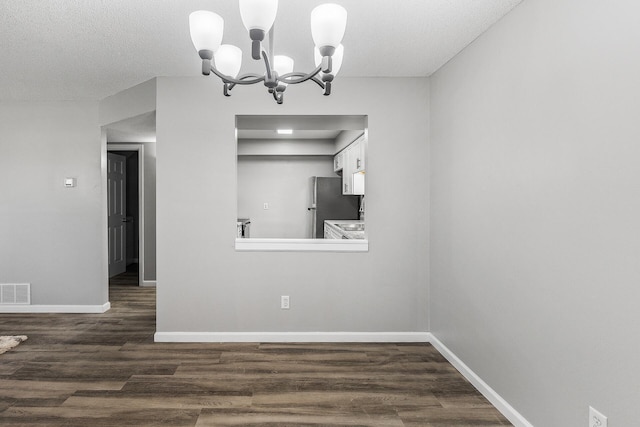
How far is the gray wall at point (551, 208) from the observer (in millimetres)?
1522

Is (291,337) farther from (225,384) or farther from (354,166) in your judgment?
(354,166)

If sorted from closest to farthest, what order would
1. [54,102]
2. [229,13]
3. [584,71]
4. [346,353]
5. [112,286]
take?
[584,71]
[229,13]
[346,353]
[54,102]
[112,286]

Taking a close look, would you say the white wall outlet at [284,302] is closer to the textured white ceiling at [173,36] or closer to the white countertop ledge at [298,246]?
the white countertop ledge at [298,246]

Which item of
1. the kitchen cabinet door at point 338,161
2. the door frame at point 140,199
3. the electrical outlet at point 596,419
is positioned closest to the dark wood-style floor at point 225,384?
the electrical outlet at point 596,419

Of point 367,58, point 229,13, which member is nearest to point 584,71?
point 367,58

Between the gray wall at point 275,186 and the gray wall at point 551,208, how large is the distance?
4.40 meters

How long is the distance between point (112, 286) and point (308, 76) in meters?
5.25

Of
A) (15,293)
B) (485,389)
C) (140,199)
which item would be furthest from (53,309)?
(485,389)

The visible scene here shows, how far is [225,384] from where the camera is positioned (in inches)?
105

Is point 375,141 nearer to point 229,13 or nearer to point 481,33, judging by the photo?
point 481,33

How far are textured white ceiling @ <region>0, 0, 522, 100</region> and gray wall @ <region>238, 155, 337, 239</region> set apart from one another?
3.62 meters

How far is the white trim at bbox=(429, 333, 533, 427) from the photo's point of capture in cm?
218

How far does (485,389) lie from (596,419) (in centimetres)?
88

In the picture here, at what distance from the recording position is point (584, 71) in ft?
5.56
